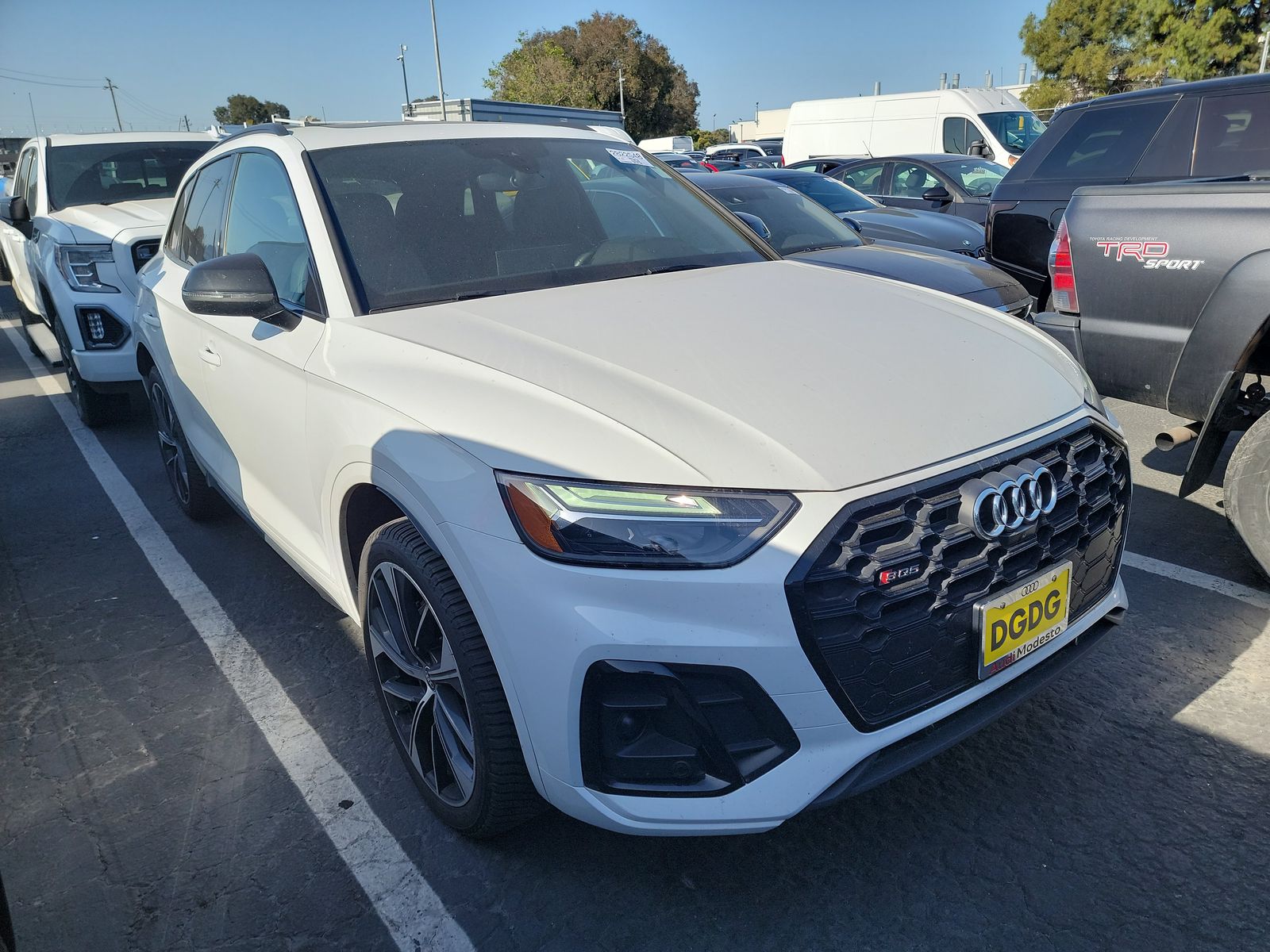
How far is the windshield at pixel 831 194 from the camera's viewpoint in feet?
30.3

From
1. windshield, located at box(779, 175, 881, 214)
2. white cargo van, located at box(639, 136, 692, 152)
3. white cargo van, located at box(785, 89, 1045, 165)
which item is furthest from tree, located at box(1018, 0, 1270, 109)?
windshield, located at box(779, 175, 881, 214)

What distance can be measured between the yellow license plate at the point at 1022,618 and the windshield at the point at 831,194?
7489 millimetres

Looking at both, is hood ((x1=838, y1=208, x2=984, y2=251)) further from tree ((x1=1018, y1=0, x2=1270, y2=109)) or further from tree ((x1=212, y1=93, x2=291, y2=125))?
tree ((x1=212, y1=93, x2=291, y2=125))

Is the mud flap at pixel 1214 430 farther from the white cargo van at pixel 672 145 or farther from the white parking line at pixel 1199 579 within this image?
the white cargo van at pixel 672 145

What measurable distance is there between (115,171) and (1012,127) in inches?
515

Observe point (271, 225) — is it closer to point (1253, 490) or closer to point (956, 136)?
point (1253, 490)

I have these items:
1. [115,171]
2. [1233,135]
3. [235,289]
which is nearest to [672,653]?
[235,289]

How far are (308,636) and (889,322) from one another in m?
2.39

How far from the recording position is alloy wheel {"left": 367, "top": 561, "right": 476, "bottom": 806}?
7.61 ft

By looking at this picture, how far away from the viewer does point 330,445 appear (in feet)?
8.45

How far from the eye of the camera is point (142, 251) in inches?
241

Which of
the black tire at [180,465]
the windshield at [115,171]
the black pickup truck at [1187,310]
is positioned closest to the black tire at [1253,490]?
the black pickup truck at [1187,310]

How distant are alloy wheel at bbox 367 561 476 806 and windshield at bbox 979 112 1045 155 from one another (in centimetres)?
1495

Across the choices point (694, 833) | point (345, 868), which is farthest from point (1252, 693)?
point (345, 868)
